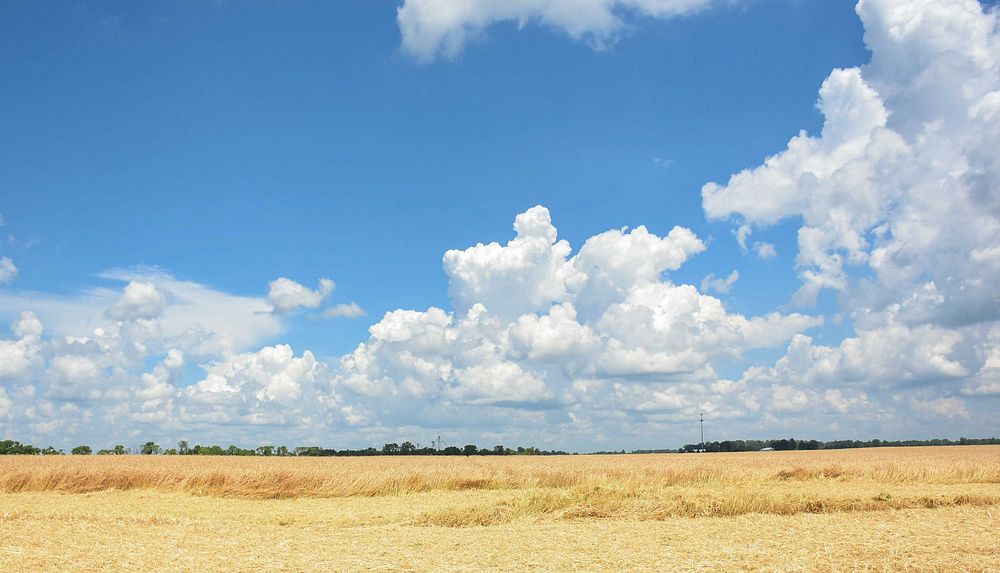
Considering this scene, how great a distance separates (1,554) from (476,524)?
34.9 ft

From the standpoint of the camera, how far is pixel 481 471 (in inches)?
1272

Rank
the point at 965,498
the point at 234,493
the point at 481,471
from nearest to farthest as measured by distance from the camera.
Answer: the point at 965,498 < the point at 234,493 < the point at 481,471

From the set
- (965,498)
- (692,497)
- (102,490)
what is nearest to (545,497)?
(692,497)

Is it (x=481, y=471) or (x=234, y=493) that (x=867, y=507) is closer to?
(x=481, y=471)

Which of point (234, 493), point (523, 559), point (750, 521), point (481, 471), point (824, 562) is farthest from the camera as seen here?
point (481, 471)

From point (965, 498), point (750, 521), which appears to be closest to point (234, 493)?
point (750, 521)

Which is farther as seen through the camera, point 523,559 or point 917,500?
point 917,500

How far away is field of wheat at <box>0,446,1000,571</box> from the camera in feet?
41.3

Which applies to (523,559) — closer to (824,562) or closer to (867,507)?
(824,562)

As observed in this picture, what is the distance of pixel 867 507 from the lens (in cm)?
2097

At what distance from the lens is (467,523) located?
18656mm

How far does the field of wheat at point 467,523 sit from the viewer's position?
41.3ft

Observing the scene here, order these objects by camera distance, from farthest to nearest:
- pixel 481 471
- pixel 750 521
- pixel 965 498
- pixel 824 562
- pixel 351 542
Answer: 1. pixel 481 471
2. pixel 965 498
3. pixel 750 521
4. pixel 351 542
5. pixel 824 562

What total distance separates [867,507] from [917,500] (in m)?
2.29
